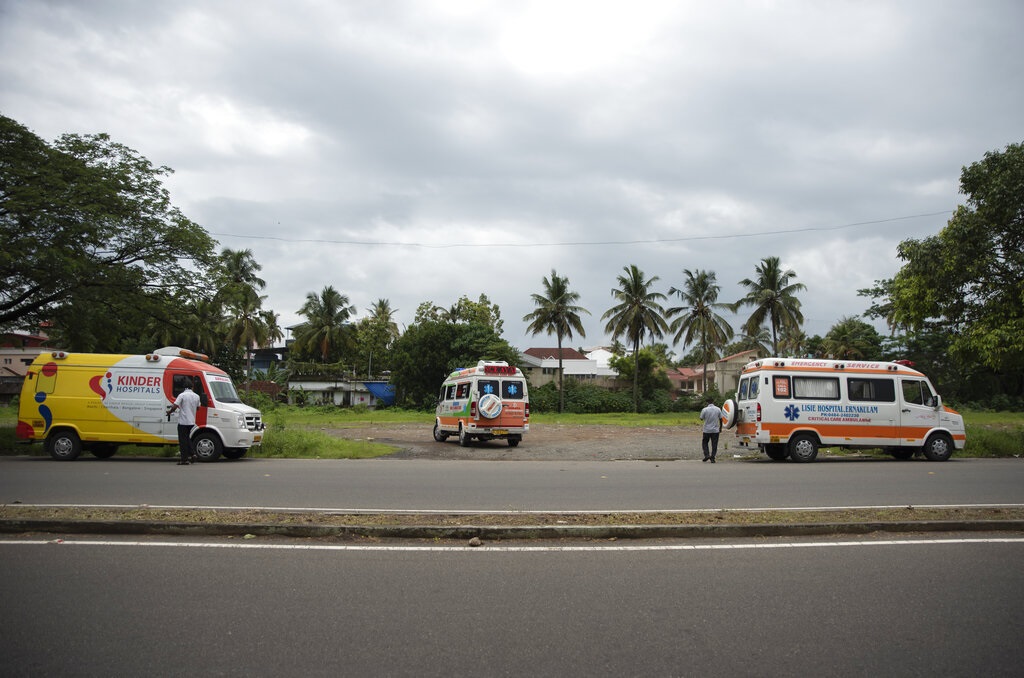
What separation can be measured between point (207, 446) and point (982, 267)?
22496 millimetres

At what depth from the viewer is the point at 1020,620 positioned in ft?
15.1

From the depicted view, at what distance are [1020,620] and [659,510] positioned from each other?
4.23 metres

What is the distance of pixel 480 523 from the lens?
720 cm

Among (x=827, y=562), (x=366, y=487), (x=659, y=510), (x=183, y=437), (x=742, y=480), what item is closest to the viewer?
(x=827, y=562)

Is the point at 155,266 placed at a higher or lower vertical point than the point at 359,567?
higher

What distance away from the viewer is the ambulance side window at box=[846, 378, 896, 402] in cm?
1808

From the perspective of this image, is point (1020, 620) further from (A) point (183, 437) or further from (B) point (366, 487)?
(A) point (183, 437)

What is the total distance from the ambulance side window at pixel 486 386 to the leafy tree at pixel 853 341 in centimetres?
4599

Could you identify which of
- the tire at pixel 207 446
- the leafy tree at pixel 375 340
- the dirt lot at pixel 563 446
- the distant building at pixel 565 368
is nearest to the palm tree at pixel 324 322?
the leafy tree at pixel 375 340

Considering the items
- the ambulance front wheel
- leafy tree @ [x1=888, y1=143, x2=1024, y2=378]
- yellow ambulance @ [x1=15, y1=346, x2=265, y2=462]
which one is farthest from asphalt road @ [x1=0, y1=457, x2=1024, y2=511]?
the ambulance front wheel

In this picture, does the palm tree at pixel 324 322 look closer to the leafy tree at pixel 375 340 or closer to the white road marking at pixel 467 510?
the leafy tree at pixel 375 340

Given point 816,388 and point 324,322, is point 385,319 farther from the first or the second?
point 816,388

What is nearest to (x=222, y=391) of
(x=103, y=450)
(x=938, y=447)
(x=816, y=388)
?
(x=103, y=450)

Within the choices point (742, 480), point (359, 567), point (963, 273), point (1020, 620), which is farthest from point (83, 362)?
point (963, 273)
